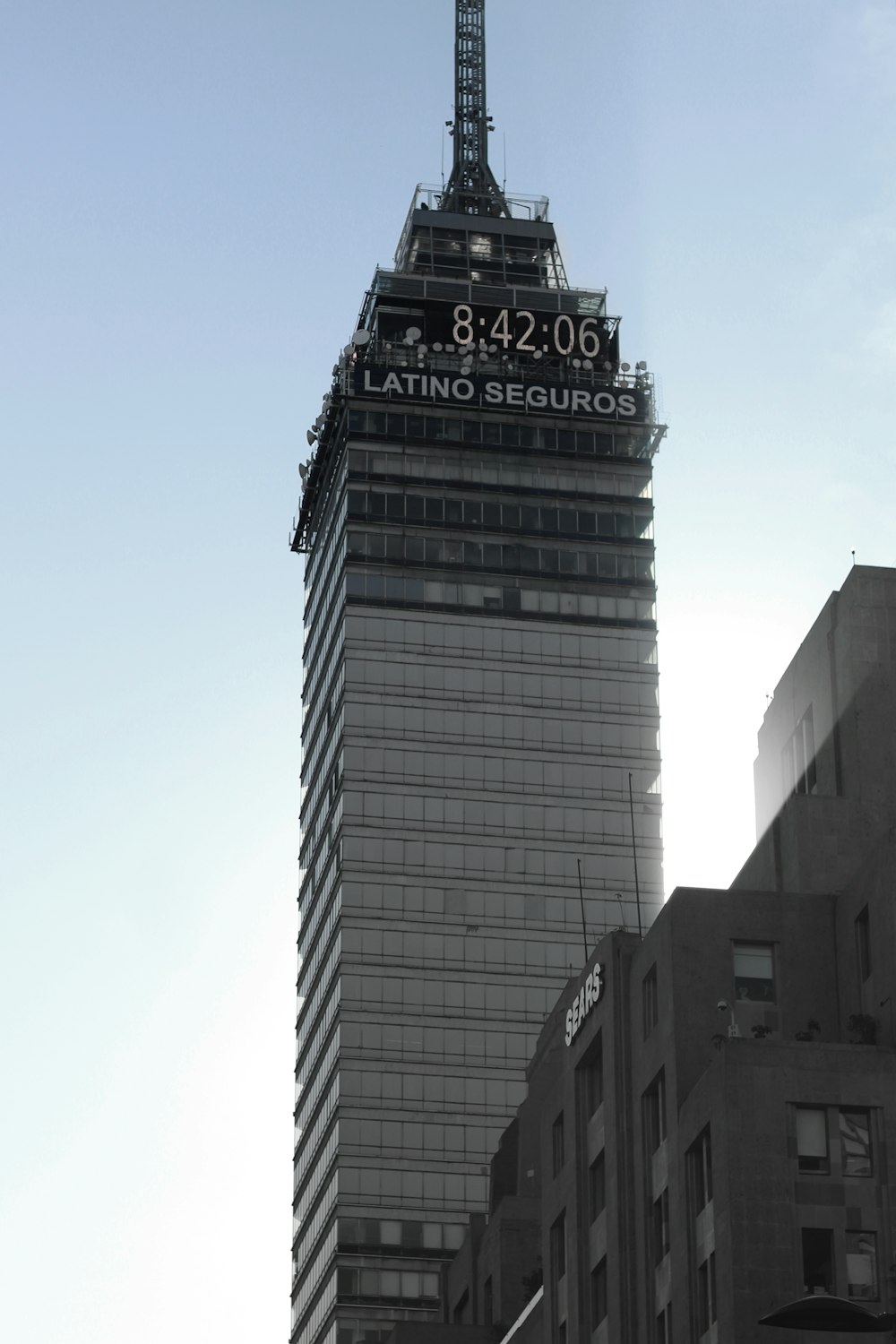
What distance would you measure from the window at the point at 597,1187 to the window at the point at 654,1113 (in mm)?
5835

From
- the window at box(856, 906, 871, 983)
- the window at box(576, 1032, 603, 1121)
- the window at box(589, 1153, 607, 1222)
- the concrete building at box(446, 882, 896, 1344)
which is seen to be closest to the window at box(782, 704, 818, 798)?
the concrete building at box(446, 882, 896, 1344)

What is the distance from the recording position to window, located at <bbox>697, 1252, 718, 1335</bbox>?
86.9 metres

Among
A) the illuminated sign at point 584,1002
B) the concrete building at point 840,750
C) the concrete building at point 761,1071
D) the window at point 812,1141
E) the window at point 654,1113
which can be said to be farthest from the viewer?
the illuminated sign at point 584,1002

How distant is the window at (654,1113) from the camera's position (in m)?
96.6

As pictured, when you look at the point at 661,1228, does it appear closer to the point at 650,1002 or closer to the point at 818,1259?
the point at 650,1002

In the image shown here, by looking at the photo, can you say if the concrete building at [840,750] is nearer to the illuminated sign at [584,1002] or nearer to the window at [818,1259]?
the illuminated sign at [584,1002]

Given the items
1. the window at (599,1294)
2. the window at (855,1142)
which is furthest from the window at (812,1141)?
the window at (599,1294)

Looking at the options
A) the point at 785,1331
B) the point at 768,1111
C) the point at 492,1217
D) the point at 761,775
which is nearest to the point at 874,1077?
the point at 768,1111

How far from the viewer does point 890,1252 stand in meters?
84.8

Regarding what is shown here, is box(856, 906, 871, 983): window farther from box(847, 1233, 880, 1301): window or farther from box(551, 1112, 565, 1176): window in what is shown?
box(551, 1112, 565, 1176): window

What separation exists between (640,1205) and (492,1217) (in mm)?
34261

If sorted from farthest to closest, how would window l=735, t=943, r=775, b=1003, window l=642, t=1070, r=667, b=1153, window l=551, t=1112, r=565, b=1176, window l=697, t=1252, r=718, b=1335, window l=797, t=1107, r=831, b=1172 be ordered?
window l=551, t=1112, r=565, b=1176 → window l=735, t=943, r=775, b=1003 → window l=642, t=1070, r=667, b=1153 → window l=697, t=1252, r=718, b=1335 → window l=797, t=1107, r=831, b=1172

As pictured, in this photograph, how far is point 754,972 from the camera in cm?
9856

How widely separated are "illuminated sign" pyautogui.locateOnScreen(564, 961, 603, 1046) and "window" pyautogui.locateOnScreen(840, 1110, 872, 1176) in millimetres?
18976
